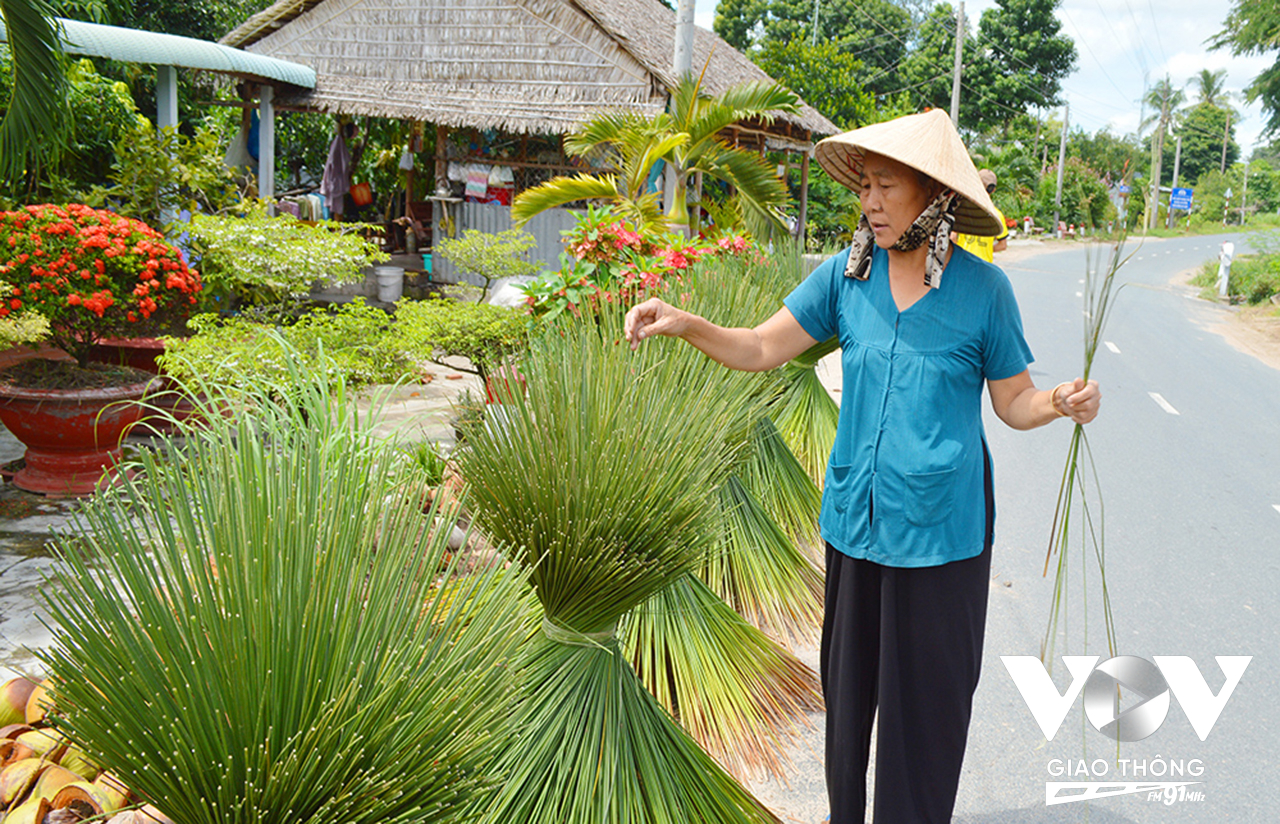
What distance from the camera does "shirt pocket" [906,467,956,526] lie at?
2.13 m

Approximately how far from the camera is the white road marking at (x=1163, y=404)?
8.46 meters

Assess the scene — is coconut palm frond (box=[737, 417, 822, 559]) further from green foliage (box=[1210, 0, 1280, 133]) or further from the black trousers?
green foliage (box=[1210, 0, 1280, 133])

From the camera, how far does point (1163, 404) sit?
28.7ft

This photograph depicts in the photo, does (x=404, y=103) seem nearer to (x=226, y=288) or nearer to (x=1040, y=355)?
(x=226, y=288)

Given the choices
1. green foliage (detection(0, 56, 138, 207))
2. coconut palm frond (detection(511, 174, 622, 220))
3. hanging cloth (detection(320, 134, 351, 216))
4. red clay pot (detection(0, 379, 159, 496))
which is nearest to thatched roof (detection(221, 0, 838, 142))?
hanging cloth (detection(320, 134, 351, 216))

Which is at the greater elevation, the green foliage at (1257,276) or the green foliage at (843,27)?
the green foliage at (843,27)

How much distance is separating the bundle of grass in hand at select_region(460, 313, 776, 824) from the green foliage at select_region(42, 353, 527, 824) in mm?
592

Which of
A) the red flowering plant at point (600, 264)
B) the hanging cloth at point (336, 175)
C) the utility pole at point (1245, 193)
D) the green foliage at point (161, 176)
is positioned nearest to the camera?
the red flowering plant at point (600, 264)

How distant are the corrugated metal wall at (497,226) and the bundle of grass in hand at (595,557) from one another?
33.4ft

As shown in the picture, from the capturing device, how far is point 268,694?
131 centimetres

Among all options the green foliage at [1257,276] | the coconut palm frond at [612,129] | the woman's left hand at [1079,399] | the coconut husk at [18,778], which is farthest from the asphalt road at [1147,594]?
the green foliage at [1257,276]

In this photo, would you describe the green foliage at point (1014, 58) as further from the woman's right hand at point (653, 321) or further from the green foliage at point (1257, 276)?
the woman's right hand at point (653, 321)

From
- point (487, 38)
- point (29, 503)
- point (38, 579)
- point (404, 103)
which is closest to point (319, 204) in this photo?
point (404, 103)

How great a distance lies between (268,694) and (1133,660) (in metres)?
3.45
